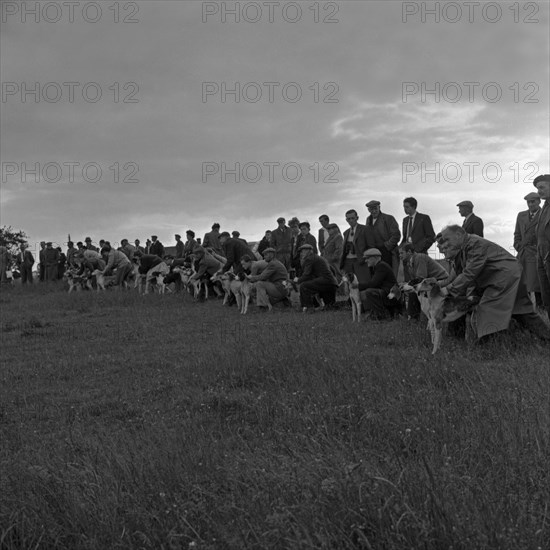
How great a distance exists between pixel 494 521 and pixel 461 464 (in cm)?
117

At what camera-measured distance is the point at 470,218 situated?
14305 millimetres

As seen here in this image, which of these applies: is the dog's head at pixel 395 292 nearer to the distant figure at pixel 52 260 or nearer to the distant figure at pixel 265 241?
the distant figure at pixel 265 241

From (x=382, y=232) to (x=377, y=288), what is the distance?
204 centimetres

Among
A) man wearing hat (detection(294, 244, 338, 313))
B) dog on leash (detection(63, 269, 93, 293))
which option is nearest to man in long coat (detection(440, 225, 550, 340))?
man wearing hat (detection(294, 244, 338, 313))

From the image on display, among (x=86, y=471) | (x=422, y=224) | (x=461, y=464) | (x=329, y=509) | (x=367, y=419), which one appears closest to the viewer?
(x=329, y=509)

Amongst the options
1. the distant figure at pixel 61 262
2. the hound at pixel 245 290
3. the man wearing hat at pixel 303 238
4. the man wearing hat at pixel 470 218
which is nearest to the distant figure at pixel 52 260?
the distant figure at pixel 61 262

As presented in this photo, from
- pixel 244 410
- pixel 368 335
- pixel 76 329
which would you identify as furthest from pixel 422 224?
pixel 244 410

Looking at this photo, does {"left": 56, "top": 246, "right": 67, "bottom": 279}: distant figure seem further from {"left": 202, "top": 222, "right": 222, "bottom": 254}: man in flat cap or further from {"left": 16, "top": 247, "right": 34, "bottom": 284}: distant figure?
{"left": 202, "top": 222, "right": 222, "bottom": 254}: man in flat cap

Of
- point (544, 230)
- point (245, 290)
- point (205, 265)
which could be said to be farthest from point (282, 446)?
point (205, 265)

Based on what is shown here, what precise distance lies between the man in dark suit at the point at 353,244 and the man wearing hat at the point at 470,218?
2.85 meters

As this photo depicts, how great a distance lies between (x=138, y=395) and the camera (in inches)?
342

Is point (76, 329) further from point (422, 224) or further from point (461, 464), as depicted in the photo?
point (461, 464)

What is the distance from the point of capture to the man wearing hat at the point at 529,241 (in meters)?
13.4

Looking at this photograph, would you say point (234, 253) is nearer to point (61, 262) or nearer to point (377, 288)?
point (377, 288)
